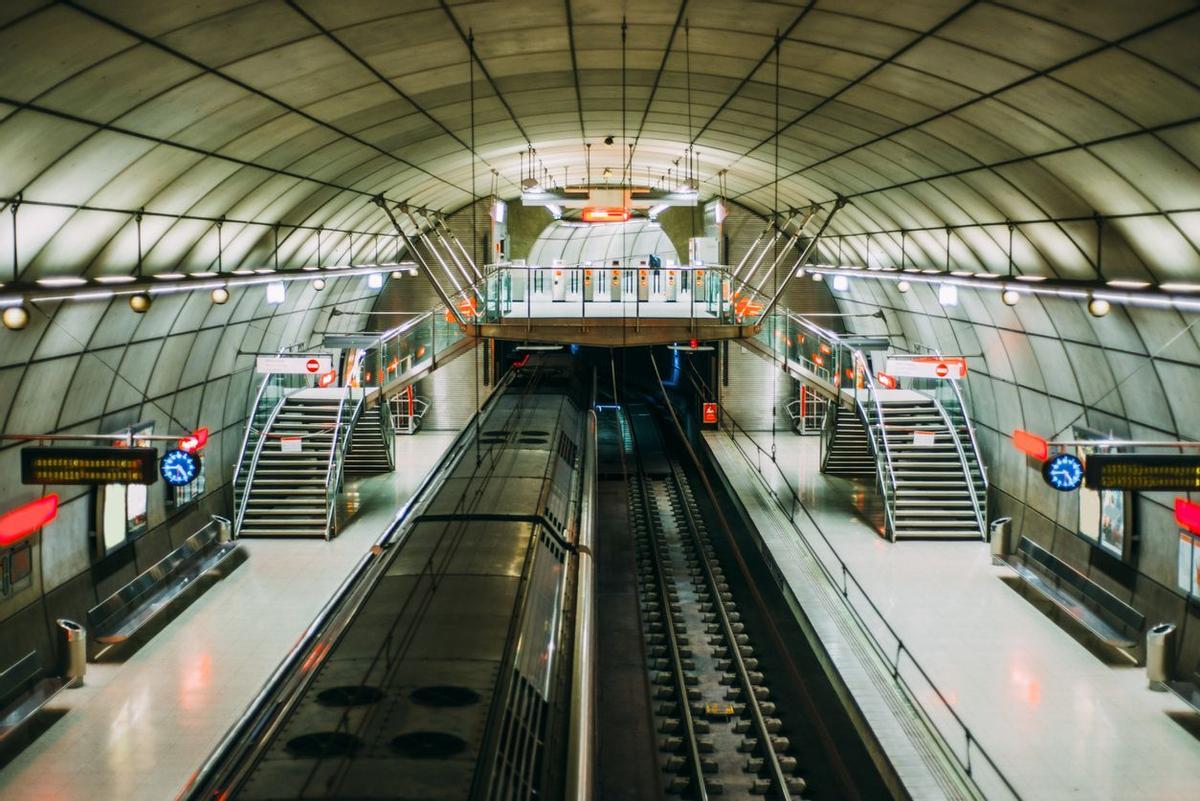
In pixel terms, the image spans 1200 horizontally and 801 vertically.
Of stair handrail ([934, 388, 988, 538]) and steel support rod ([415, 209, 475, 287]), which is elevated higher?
steel support rod ([415, 209, 475, 287])

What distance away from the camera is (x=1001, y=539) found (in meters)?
18.5

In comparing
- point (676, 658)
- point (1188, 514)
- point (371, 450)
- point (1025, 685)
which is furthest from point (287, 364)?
point (1188, 514)

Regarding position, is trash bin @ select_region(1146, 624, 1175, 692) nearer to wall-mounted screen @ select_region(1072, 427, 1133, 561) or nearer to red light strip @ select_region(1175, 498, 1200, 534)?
red light strip @ select_region(1175, 498, 1200, 534)

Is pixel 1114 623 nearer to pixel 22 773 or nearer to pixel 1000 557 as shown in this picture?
pixel 1000 557

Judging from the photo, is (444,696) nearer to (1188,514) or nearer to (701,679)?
(701,679)

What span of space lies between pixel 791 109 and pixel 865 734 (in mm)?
8656

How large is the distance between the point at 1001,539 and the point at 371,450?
15.9 metres

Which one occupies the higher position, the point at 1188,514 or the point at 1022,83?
the point at 1022,83

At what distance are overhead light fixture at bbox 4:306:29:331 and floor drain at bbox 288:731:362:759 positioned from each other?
234 inches

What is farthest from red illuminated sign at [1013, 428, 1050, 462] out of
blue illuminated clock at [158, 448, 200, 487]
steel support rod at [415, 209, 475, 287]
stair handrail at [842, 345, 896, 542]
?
blue illuminated clock at [158, 448, 200, 487]

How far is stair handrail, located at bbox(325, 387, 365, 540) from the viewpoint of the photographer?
2038 centimetres

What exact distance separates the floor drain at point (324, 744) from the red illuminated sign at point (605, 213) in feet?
34.0

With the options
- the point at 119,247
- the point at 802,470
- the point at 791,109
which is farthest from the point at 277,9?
the point at 802,470

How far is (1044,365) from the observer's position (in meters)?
17.8
